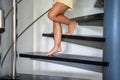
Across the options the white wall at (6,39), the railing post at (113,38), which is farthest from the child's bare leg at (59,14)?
the white wall at (6,39)

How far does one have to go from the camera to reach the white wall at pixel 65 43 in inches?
96.5

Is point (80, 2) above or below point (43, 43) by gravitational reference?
above

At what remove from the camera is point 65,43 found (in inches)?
101

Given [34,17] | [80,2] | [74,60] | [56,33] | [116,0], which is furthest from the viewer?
[34,17]

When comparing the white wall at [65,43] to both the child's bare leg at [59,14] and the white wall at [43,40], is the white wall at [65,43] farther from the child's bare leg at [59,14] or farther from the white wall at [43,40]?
the child's bare leg at [59,14]

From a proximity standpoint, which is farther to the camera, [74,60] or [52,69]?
[52,69]

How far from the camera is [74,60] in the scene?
5.07 ft

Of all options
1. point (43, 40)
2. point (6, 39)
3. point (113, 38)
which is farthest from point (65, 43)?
point (113, 38)

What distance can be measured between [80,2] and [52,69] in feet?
2.85

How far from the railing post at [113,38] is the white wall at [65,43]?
101 centimetres

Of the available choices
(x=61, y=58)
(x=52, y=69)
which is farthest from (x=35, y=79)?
(x=52, y=69)

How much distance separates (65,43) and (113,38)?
120 centimetres

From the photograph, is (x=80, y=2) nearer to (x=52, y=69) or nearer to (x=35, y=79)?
(x=52, y=69)

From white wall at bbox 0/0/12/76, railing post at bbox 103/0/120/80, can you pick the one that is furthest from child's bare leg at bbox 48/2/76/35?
white wall at bbox 0/0/12/76
